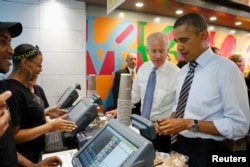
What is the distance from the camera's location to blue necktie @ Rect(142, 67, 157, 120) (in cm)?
223

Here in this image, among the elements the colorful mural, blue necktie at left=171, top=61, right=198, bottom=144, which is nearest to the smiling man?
→ blue necktie at left=171, top=61, right=198, bottom=144

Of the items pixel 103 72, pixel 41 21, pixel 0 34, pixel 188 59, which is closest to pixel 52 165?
pixel 0 34

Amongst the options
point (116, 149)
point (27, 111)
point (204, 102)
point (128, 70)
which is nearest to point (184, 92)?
point (204, 102)

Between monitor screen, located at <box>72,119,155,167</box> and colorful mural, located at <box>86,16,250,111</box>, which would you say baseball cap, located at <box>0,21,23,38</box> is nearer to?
monitor screen, located at <box>72,119,155,167</box>

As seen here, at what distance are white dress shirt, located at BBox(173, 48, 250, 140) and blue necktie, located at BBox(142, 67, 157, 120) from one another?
0.70m

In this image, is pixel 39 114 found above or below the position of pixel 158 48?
below

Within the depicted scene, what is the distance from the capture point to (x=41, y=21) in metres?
4.07

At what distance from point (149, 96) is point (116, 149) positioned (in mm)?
1413

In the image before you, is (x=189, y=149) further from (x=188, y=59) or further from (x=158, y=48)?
(x=158, y=48)

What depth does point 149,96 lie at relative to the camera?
2248mm

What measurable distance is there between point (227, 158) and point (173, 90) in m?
0.96

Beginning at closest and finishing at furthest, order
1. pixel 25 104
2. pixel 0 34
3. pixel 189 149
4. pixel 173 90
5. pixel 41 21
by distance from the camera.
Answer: pixel 0 34 → pixel 189 149 → pixel 25 104 → pixel 173 90 → pixel 41 21

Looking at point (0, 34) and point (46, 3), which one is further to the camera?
point (46, 3)

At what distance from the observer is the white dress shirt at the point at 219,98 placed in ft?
4.50
